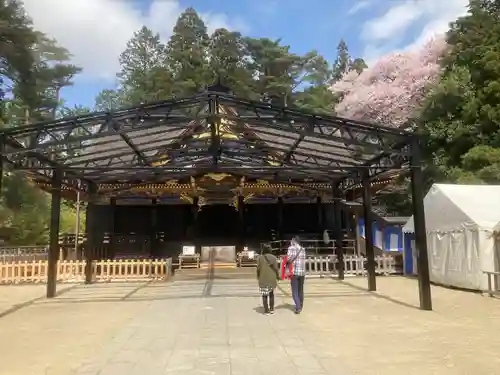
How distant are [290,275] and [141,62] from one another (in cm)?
5098

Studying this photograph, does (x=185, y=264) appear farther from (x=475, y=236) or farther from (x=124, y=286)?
(x=475, y=236)

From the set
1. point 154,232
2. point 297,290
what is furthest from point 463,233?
point 154,232

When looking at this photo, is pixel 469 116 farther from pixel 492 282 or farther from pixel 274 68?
pixel 274 68

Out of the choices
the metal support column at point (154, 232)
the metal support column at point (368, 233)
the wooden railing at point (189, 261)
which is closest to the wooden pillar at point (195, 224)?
the metal support column at point (154, 232)

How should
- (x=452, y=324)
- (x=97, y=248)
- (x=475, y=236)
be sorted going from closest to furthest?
(x=452, y=324), (x=475, y=236), (x=97, y=248)

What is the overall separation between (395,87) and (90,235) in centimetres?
2609

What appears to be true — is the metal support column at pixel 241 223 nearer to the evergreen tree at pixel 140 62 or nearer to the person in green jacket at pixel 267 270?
the person in green jacket at pixel 267 270

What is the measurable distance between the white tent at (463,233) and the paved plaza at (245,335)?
1052mm

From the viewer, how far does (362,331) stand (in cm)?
780

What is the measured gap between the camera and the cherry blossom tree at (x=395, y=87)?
3431cm

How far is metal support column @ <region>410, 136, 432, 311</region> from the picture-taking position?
9922mm

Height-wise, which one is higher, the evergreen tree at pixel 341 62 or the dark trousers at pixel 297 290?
the evergreen tree at pixel 341 62

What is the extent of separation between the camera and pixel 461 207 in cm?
1392

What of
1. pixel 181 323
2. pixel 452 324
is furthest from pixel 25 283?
pixel 452 324
